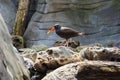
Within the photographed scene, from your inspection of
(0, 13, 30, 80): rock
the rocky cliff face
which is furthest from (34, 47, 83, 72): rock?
the rocky cliff face

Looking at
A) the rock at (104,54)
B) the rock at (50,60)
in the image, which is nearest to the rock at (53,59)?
the rock at (50,60)

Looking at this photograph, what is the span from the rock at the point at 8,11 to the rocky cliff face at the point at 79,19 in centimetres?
92

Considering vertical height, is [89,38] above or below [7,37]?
below

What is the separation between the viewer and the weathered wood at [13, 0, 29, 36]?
11688 millimetres

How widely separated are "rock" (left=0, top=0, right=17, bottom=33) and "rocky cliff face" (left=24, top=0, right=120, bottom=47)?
916 mm

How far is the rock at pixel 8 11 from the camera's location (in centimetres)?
1255

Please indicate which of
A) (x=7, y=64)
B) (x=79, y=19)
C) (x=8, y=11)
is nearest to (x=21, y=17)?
(x=8, y=11)

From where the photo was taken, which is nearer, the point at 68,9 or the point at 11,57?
the point at 11,57

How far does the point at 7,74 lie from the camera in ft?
7.10

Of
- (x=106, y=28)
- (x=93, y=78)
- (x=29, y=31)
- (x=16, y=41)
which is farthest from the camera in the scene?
(x=29, y=31)

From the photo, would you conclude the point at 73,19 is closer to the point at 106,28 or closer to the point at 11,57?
the point at 106,28

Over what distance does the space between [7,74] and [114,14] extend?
9112mm

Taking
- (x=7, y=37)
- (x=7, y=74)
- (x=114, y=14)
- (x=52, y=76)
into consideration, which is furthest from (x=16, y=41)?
(x=7, y=74)

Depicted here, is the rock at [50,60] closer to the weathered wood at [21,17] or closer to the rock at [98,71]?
the rock at [98,71]
